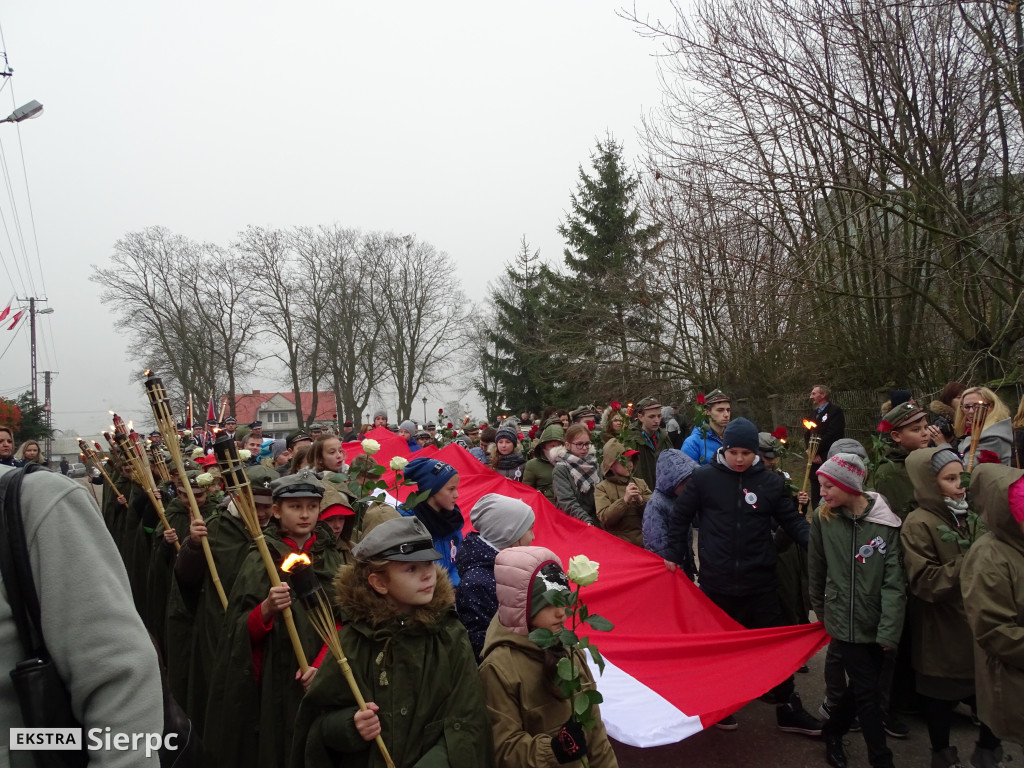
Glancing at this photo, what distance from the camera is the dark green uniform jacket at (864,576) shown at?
4098 millimetres

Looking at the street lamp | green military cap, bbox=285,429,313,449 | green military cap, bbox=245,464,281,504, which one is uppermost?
the street lamp

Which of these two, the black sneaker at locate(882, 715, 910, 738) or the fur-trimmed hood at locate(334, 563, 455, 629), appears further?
the black sneaker at locate(882, 715, 910, 738)

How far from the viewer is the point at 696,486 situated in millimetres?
A: 5145

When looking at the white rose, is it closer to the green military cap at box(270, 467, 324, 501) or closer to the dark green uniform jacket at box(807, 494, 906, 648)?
the green military cap at box(270, 467, 324, 501)

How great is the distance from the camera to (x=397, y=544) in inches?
111

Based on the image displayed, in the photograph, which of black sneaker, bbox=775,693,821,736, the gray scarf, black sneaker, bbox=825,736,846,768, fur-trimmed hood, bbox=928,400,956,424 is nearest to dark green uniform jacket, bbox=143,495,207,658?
the gray scarf

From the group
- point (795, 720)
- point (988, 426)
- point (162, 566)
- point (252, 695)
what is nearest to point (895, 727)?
point (795, 720)

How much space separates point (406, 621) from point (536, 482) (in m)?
5.65

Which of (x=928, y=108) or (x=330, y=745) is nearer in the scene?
(x=330, y=745)

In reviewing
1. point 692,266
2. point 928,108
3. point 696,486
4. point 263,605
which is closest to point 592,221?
A: point 692,266

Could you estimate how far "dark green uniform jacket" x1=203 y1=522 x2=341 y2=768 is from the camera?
3.52 m

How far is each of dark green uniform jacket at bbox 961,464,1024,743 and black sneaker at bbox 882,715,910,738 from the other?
51.0 inches

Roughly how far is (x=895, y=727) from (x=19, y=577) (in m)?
5.16

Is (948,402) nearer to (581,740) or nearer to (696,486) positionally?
(696,486)
